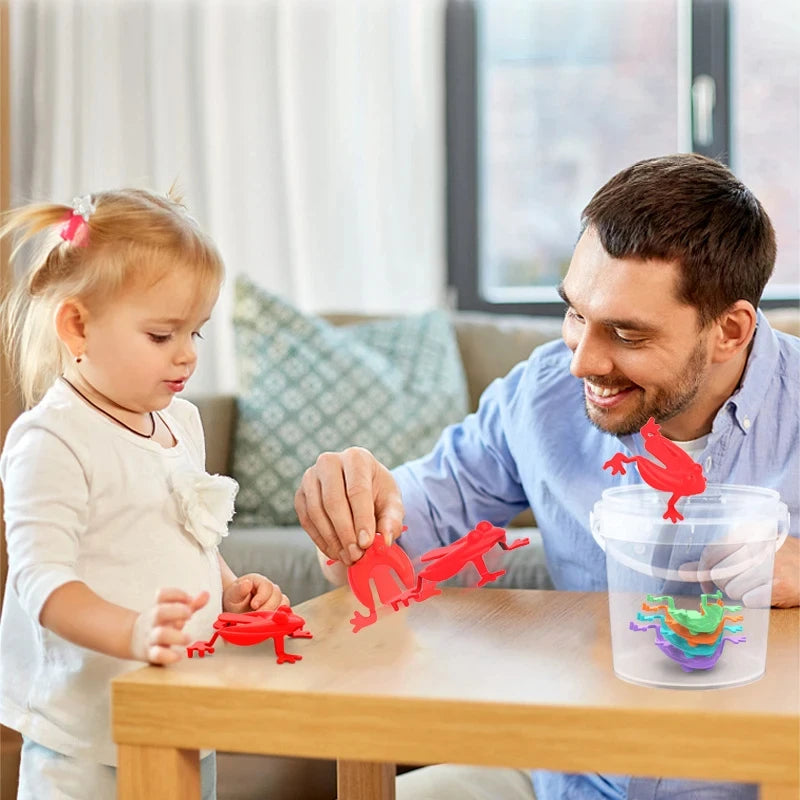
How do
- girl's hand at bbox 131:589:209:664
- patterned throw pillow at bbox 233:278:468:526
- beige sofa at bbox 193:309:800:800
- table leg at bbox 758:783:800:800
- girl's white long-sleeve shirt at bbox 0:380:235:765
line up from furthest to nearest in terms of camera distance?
1. patterned throw pillow at bbox 233:278:468:526
2. beige sofa at bbox 193:309:800:800
3. girl's white long-sleeve shirt at bbox 0:380:235:765
4. girl's hand at bbox 131:589:209:664
5. table leg at bbox 758:783:800:800

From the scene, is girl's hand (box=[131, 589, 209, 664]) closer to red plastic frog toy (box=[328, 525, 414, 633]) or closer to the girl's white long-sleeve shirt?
the girl's white long-sleeve shirt

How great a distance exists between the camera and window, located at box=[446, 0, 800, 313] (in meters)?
3.30

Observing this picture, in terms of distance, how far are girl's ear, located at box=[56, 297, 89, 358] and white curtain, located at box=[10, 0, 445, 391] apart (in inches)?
84.2

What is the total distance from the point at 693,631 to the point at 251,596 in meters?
0.46

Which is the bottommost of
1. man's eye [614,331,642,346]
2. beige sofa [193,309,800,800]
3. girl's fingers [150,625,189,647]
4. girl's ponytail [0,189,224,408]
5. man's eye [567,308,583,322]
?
beige sofa [193,309,800,800]

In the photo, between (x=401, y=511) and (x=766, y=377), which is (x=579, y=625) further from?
(x=766, y=377)

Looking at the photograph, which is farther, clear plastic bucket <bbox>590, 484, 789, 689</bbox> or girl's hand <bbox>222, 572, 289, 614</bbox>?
girl's hand <bbox>222, 572, 289, 614</bbox>

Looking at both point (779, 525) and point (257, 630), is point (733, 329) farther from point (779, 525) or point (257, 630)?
point (257, 630)

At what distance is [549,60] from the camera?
3.46m

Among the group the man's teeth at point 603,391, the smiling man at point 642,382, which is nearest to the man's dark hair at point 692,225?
the smiling man at point 642,382

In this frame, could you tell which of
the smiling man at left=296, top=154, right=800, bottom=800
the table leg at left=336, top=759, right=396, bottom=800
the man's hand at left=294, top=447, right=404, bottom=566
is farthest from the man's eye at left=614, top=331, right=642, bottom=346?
the table leg at left=336, top=759, right=396, bottom=800

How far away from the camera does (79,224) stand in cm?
112

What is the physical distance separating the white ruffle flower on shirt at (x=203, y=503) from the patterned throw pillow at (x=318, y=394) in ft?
4.40

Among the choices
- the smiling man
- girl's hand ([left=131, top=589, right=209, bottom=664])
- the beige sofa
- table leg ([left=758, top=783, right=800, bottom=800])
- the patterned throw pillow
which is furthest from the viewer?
the patterned throw pillow
